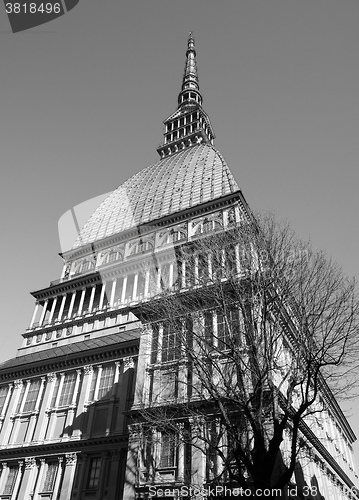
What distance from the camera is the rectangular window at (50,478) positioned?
29.6 metres

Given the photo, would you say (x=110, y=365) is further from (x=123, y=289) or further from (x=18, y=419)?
(x=123, y=289)

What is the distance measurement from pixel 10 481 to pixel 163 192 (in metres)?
45.4

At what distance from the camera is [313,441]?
90.5ft

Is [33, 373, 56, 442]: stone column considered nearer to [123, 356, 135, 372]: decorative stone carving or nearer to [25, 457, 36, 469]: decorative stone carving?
[25, 457, 36, 469]: decorative stone carving

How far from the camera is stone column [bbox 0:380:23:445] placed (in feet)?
113

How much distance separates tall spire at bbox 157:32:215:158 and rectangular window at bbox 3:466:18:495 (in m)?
69.5

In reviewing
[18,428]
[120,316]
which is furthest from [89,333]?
[18,428]

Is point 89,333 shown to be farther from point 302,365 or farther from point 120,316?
point 302,365

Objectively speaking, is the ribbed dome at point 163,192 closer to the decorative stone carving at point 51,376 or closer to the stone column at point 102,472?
the decorative stone carving at point 51,376

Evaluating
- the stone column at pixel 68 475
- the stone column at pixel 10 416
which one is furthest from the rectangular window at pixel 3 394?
the stone column at pixel 68 475

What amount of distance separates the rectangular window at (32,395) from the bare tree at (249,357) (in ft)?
54.8

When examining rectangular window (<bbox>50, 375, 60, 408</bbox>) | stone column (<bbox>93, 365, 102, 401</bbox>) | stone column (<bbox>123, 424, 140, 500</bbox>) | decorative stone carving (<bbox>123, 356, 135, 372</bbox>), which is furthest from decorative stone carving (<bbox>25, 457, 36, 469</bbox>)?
stone column (<bbox>123, 424, 140, 500</bbox>)

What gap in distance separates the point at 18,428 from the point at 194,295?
23.9m

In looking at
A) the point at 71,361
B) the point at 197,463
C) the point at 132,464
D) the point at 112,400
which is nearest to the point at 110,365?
the point at 112,400
